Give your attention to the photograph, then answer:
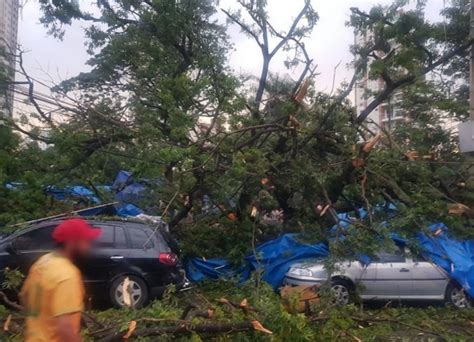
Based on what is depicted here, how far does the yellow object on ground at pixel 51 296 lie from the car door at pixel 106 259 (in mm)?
6053

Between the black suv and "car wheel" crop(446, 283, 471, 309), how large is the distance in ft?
14.6

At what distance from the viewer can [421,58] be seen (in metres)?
12.9

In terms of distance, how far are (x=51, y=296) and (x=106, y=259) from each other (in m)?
6.49

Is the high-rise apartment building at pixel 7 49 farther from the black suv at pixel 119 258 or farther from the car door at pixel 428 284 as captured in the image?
the car door at pixel 428 284

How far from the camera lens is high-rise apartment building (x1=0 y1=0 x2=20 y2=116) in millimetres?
9953

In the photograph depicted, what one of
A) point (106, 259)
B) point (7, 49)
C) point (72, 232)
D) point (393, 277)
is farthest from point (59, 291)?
point (7, 49)

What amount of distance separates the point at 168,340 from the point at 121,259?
15.5 ft

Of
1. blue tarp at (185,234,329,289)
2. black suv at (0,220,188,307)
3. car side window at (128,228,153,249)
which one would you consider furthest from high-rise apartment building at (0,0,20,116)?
blue tarp at (185,234,329,289)

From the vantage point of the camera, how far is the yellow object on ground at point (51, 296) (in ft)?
11.6

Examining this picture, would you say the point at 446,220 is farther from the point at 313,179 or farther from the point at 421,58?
the point at 421,58

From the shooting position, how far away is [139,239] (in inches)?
406

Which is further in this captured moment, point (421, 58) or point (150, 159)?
point (421, 58)

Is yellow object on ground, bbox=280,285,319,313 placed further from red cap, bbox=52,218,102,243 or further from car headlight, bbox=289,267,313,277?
car headlight, bbox=289,267,313,277

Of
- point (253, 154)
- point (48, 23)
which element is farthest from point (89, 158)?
point (48, 23)
